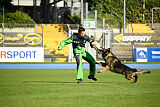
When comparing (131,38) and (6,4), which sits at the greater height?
(6,4)

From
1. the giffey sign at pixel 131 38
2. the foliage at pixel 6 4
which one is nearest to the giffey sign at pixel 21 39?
the giffey sign at pixel 131 38

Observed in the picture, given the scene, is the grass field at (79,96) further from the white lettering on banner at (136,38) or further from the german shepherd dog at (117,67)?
the white lettering on banner at (136,38)

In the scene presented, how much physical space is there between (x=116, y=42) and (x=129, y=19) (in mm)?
12142

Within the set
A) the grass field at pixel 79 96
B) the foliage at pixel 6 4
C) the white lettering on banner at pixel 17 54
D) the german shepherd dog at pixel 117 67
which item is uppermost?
the foliage at pixel 6 4

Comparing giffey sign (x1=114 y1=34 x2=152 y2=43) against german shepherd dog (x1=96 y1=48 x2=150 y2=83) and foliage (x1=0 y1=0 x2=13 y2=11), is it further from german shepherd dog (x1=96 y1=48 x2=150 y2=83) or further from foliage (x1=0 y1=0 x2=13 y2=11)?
german shepherd dog (x1=96 y1=48 x2=150 y2=83)

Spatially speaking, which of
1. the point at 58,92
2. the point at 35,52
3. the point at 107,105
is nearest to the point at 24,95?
the point at 58,92

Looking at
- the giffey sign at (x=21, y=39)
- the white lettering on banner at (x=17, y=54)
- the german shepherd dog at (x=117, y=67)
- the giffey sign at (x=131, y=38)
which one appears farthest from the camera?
the giffey sign at (x=131, y=38)

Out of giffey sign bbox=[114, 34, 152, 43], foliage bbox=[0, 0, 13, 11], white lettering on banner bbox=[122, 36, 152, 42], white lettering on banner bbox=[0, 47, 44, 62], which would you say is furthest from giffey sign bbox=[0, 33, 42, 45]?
foliage bbox=[0, 0, 13, 11]

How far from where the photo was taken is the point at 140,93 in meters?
11.2

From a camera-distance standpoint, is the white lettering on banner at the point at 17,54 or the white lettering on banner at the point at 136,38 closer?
the white lettering on banner at the point at 17,54

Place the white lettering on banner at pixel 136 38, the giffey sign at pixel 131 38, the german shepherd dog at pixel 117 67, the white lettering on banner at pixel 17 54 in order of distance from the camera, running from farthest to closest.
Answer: the white lettering on banner at pixel 136 38 → the giffey sign at pixel 131 38 → the white lettering on banner at pixel 17 54 → the german shepherd dog at pixel 117 67

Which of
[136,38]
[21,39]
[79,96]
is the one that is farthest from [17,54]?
[79,96]

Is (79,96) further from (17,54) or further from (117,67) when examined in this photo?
(17,54)

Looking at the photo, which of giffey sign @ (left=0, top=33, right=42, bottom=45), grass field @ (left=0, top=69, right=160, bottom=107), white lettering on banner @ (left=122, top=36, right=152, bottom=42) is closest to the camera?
grass field @ (left=0, top=69, right=160, bottom=107)
